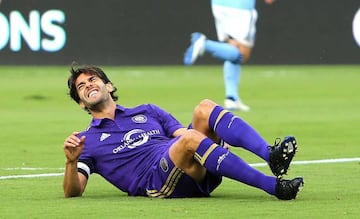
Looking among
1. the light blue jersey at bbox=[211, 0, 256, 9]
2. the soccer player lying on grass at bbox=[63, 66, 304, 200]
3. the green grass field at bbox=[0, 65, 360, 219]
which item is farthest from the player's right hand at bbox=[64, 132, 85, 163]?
the light blue jersey at bbox=[211, 0, 256, 9]

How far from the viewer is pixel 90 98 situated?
8.66 metres

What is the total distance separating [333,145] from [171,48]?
12800mm

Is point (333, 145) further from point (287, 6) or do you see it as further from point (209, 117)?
point (287, 6)

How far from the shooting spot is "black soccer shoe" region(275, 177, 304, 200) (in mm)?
7852

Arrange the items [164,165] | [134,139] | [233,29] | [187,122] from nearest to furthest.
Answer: [164,165] → [134,139] → [187,122] → [233,29]

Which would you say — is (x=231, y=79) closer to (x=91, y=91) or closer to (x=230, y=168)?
(x=91, y=91)

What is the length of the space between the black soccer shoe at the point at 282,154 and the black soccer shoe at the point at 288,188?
105 mm

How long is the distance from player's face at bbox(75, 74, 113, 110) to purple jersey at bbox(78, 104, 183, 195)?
142 millimetres

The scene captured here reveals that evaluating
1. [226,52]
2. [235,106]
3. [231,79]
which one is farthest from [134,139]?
[226,52]

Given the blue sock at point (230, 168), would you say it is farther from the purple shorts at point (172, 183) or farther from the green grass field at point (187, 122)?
the purple shorts at point (172, 183)

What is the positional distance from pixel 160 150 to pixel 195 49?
53.3ft

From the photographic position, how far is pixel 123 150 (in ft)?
28.0

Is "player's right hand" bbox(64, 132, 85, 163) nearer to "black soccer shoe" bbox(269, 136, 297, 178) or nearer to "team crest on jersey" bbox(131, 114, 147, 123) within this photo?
"team crest on jersey" bbox(131, 114, 147, 123)

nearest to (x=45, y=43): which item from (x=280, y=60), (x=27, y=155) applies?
(x=280, y=60)
